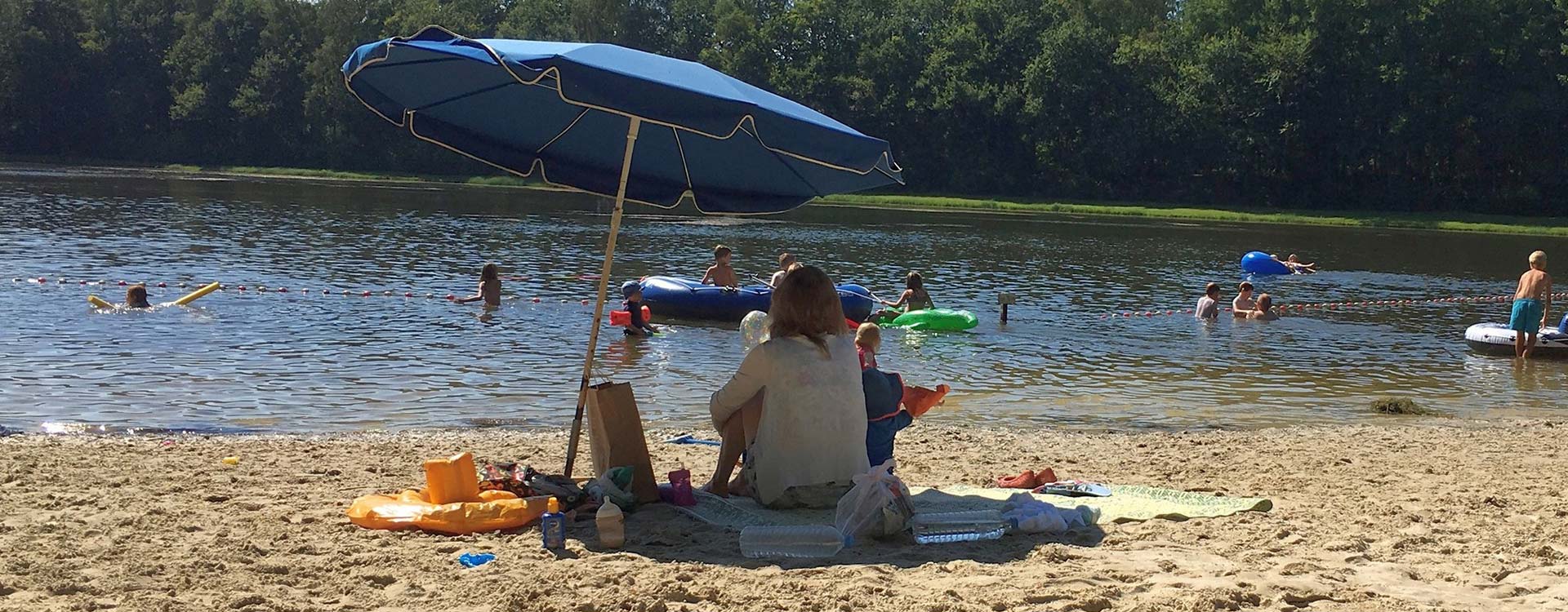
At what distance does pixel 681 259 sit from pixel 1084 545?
68.1 feet

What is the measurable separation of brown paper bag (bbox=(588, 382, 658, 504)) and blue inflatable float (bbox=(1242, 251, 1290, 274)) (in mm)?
22065

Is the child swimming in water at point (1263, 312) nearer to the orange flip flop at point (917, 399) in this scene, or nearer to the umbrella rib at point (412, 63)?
the orange flip flop at point (917, 399)

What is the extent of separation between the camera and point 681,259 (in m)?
26.3

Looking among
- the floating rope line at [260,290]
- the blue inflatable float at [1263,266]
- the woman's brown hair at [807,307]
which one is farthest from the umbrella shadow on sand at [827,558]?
the blue inflatable float at [1263,266]

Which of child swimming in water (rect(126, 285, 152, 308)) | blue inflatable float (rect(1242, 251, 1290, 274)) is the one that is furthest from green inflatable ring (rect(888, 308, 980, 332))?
blue inflatable float (rect(1242, 251, 1290, 274))

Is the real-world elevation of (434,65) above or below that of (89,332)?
above

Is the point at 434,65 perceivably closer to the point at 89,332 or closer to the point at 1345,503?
the point at 1345,503

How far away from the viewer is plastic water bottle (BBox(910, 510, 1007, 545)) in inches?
232

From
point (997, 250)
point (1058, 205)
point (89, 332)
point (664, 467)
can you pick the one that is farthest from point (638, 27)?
point (664, 467)

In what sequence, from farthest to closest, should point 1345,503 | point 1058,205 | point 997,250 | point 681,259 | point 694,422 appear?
point 1058,205, point 997,250, point 681,259, point 694,422, point 1345,503

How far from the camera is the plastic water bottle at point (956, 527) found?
5.88 m

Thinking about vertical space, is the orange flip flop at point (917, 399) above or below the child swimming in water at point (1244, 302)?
above

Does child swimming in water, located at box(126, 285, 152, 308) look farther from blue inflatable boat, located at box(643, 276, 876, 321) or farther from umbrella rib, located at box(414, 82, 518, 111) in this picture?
umbrella rib, located at box(414, 82, 518, 111)

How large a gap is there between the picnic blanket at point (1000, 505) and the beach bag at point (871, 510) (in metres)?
0.17
